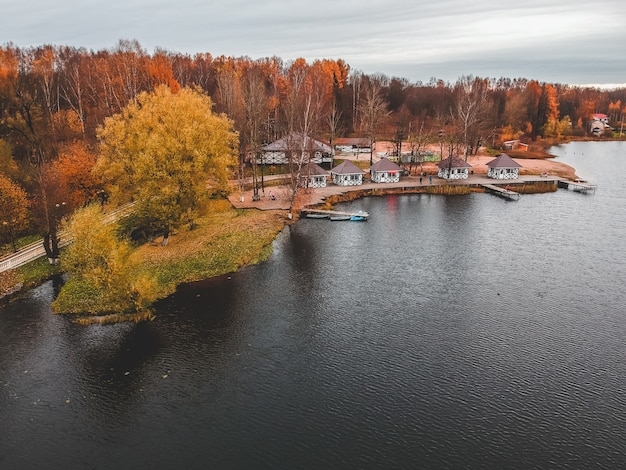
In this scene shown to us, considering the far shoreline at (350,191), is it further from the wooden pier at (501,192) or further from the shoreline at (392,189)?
the wooden pier at (501,192)

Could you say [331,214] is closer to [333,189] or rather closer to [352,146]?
[333,189]

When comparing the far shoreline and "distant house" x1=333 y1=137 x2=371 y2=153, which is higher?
"distant house" x1=333 y1=137 x2=371 y2=153

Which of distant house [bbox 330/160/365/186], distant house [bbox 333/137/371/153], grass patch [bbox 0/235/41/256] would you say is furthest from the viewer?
distant house [bbox 333/137/371/153]

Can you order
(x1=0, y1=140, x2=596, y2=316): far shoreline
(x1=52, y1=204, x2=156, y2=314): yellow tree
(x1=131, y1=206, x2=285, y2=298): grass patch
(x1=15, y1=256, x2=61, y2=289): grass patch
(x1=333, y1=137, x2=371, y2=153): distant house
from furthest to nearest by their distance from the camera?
(x1=333, y1=137, x2=371, y2=153): distant house, (x1=0, y1=140, x2=596, y2=316): far shoreline, (x1=131, y1=206, x2=285, y2=298): grass patch, (x1=15, y1=256, x2=61, y2=289): grass patch, (x1=52, y1=204, x2=156, y2=314): yellow tree

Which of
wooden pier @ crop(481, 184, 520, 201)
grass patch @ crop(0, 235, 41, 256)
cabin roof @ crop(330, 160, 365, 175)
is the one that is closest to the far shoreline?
wooden pier @ crop(481, 184, 520, 201)

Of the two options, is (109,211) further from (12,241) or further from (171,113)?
(171,113)

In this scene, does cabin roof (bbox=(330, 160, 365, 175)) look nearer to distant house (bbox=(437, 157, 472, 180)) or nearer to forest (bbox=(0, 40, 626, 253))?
forest (bbox=(0, 40, 626, 253))

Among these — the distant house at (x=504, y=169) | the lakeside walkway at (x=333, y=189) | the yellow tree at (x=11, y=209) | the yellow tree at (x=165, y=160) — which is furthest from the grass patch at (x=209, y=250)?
the distant house at (x=504, y=169)

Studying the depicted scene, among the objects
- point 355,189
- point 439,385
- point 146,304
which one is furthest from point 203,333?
point 355,189
